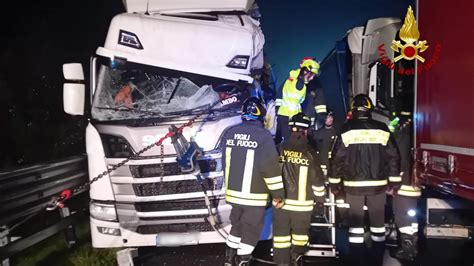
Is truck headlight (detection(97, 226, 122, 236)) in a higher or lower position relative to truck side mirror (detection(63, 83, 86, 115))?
lower

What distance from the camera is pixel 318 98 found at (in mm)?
6137

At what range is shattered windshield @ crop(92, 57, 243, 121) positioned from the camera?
4.56 m

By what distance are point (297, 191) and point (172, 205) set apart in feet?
4.70

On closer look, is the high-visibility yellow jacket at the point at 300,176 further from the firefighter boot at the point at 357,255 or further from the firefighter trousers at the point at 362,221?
the firefighter boot at the point at 357,255

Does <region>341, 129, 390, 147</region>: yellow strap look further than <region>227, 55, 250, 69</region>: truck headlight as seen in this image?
No

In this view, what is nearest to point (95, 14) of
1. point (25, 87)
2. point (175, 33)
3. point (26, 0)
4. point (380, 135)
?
point (26, 0)

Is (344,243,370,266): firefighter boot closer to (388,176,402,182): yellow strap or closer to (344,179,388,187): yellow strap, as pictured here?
(344,179,388,187): yellow strap

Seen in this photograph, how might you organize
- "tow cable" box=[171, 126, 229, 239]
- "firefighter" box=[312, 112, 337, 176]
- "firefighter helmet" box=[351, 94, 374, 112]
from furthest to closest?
"firefighter" box=[312, 112, 337, 176]
"firefighter helmet" box=[351, 94, 374, 112]
"tow cable" box=[171, 126, 229, 239]

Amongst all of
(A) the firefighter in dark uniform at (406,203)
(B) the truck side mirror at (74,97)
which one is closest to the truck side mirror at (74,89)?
(B) the truck side mirror at (74,97)

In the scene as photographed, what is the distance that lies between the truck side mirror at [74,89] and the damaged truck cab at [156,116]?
1 centimetres

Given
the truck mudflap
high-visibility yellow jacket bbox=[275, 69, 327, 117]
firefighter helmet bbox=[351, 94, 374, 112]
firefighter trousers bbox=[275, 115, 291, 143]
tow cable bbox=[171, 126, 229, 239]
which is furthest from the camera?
firefighter trousers bbox=[275, 115, 291, 143]

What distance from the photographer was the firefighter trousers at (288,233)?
4.48 metres

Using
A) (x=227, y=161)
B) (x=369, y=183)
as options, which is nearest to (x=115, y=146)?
(x=227, y=161)

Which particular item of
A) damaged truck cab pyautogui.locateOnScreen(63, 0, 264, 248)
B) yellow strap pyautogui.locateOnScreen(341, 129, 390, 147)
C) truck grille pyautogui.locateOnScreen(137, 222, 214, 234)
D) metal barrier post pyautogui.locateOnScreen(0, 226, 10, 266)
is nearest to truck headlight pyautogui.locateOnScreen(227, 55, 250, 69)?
damaged truck cab pyautogui.locateOnScreen(63, 0, 264, 248)
